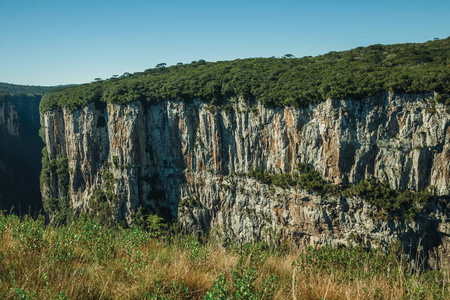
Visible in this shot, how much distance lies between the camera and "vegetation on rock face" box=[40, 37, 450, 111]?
31.6 metres

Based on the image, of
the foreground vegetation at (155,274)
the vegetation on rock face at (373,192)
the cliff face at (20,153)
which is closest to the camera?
the foreground vegetation at (155,274)

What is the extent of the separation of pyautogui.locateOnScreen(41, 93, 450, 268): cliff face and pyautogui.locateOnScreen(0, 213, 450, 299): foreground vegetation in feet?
67.4

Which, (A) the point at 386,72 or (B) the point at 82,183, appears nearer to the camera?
(A) the point at 386,72

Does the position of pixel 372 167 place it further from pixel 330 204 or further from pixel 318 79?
pixel 318 79

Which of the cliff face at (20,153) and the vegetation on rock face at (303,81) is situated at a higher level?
the vegetation on rock face at (303,81)

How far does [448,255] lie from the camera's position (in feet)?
101

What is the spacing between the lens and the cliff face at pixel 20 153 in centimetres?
7014

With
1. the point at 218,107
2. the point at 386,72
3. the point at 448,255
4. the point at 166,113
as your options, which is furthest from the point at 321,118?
the point at 166,113

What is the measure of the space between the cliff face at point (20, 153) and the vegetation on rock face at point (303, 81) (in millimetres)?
24144

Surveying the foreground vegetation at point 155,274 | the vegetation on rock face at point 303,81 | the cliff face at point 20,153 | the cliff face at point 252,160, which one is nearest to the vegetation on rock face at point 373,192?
the cliff face at point 252,160

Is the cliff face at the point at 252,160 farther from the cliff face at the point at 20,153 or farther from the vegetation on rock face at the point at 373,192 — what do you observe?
the cliff face at the point at 20,153

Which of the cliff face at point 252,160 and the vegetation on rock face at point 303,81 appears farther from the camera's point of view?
the vegetation on rock face at point 303,81

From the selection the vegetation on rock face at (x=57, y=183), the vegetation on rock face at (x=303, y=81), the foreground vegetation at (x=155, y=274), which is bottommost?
the vegetation on rock face at (x=57, y=183)

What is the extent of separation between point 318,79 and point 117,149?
36.1m
